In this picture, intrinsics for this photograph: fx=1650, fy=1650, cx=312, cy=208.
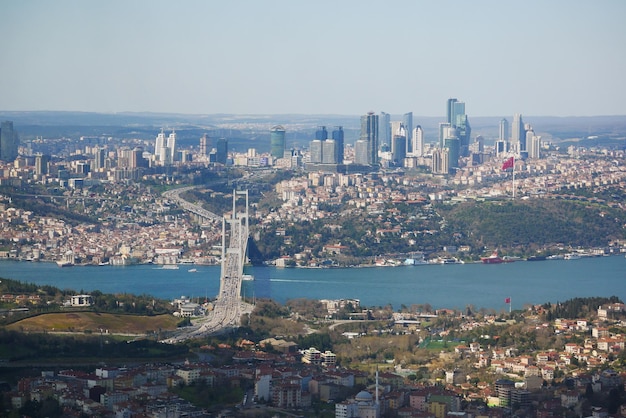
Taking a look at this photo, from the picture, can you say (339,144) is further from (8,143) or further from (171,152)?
(8,143)

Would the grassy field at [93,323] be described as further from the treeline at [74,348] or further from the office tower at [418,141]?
the office tower at [418,141]

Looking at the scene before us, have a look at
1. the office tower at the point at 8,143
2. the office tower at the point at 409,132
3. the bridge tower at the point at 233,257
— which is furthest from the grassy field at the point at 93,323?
the office tower at the point at 409,132

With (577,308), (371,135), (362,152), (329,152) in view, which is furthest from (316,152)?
(577,308)

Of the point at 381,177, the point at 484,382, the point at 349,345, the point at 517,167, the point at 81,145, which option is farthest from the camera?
the point at 81,145

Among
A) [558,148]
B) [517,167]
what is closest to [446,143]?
[517,167]

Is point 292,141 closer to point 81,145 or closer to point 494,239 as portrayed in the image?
point 81,145

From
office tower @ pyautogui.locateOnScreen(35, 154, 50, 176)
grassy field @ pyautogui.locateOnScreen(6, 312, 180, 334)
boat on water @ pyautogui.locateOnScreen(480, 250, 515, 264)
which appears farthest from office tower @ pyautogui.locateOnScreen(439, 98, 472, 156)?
grassy field @ pyautogui.locateOnScreen(6, 312, 180, 334)
